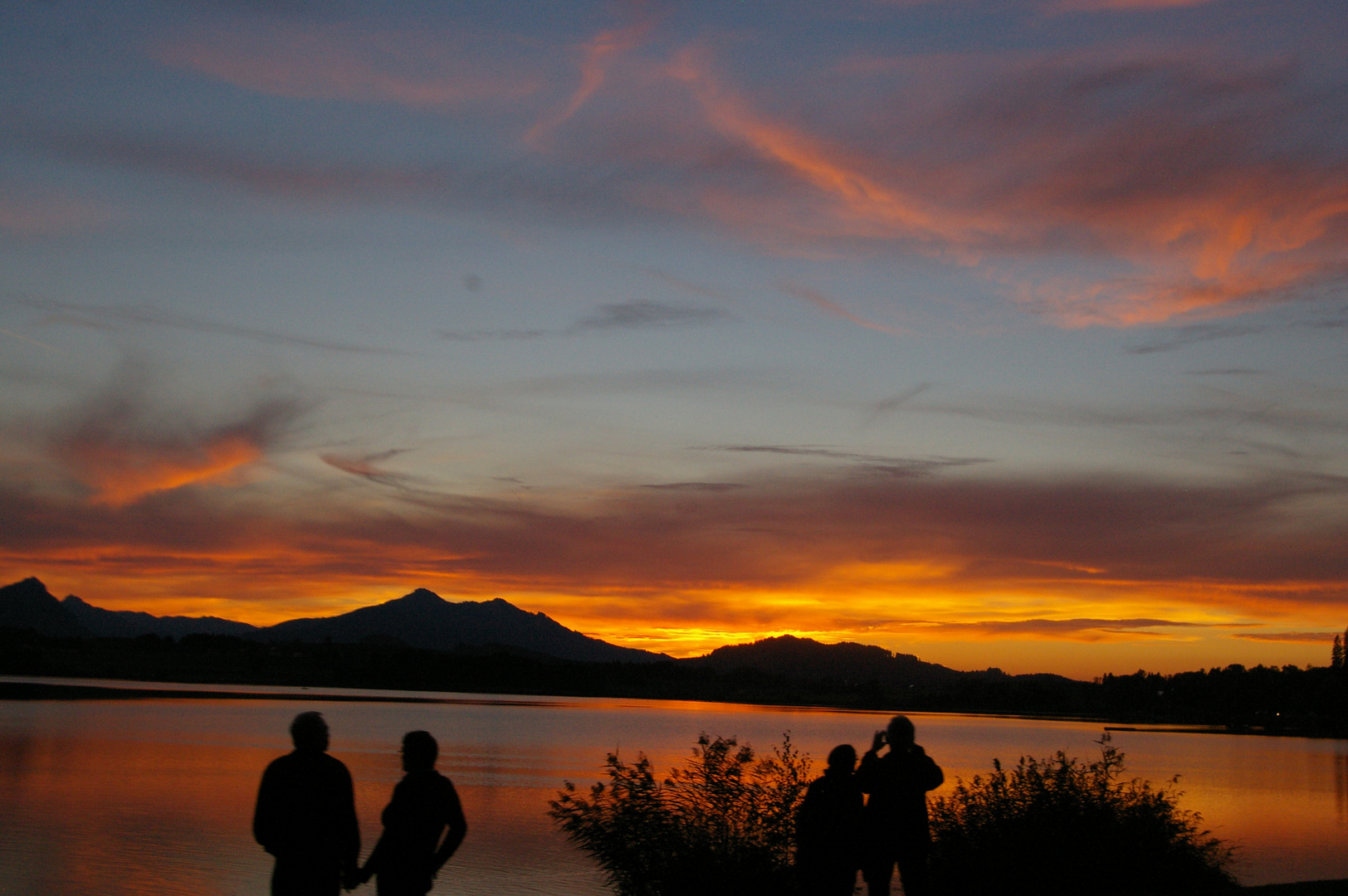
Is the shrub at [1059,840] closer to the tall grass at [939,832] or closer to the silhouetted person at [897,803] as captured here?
the tall grass at [939,832]

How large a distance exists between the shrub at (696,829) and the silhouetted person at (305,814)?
810 centimetres

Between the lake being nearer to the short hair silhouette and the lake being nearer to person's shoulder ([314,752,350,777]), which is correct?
the short hair silhouette

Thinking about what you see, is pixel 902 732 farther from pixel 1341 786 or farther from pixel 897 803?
pixel 1341 786

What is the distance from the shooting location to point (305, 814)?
7.30m

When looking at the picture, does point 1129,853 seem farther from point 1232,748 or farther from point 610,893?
point 1232,748

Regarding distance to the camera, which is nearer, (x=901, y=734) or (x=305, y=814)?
(x=305, y=814)

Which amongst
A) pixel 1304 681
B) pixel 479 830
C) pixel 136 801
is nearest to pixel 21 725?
pixel 136 801

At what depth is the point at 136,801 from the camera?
2923 centimetres

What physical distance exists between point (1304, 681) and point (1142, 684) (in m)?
30.3

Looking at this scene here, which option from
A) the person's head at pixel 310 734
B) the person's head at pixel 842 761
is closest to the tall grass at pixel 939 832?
the person's head at pixel 842 761

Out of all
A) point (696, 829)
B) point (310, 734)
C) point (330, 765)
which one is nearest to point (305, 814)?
point (330, 765)

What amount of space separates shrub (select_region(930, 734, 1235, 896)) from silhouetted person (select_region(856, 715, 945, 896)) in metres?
8.54

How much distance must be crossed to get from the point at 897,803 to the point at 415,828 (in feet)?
13.1

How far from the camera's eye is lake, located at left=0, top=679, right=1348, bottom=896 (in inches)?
840
